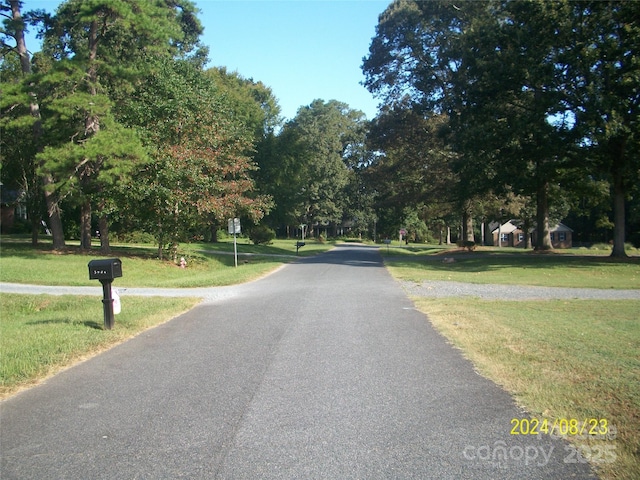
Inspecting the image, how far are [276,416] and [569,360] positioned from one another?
427 centimetres

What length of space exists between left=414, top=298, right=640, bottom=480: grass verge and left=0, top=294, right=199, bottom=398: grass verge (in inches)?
224

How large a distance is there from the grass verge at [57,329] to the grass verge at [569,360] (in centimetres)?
569

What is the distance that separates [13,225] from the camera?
4947cm

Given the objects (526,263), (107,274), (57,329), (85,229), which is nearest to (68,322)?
(57,329)

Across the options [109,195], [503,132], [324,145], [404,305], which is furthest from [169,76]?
[324,145]

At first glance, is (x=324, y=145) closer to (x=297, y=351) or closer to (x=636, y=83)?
(x=636, y=83)

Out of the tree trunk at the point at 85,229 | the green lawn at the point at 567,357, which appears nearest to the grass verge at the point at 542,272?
the green lawn at the point at 567,357

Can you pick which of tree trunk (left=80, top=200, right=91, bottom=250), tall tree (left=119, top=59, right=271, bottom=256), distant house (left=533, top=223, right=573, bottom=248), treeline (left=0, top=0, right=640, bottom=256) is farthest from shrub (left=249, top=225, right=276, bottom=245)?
distant house (left=533, top=223, right=573, bottom=248)

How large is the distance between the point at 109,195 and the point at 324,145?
2466 inches

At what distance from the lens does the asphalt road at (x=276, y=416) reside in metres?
4.13

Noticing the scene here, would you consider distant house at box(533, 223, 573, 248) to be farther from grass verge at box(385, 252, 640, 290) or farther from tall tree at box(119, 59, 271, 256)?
tall tree at box(119, 59, 271, 256)

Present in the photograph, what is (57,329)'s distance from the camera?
1001 cm

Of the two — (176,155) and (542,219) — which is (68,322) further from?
(542,219)

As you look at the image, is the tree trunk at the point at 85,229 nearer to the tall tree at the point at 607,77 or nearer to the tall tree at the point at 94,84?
the tall tree at the point at 94,84
